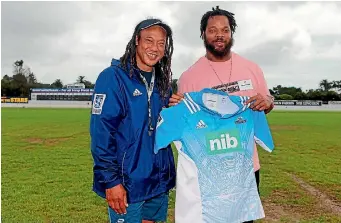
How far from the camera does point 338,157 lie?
463 inches

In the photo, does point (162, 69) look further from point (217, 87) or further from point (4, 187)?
point (4, 187)

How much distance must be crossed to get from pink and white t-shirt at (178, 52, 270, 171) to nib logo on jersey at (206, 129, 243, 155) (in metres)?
0.35

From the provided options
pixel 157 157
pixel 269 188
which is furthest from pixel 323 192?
pixel 157 157

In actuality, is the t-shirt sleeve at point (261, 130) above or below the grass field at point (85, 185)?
above

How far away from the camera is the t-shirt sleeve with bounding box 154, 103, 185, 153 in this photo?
→ 2.85m

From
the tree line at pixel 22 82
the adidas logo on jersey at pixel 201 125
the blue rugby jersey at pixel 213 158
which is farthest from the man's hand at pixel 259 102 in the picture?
the tree line at pixel 22 82

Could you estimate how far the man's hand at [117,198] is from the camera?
2744 millimetres

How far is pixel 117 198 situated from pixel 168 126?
22.6 inches

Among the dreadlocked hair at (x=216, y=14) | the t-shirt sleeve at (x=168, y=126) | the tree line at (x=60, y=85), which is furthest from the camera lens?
the tree line at (x=60, y=85)

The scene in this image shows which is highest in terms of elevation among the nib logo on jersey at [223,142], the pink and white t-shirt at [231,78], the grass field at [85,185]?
the pink and white t-shirt at [231,78]

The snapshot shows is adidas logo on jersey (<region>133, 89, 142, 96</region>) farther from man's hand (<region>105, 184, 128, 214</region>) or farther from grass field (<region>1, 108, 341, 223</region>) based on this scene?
grass field (<region>1, 108, 341, 223</region>)

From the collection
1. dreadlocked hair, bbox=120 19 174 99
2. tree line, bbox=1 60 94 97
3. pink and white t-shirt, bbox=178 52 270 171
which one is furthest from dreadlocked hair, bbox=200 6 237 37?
tree line, bbox=1 60 94 97

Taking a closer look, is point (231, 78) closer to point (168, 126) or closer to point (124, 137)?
point (168, 126)

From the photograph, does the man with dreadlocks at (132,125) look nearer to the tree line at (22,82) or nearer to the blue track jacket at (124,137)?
the blue track jacket at (124,137)
